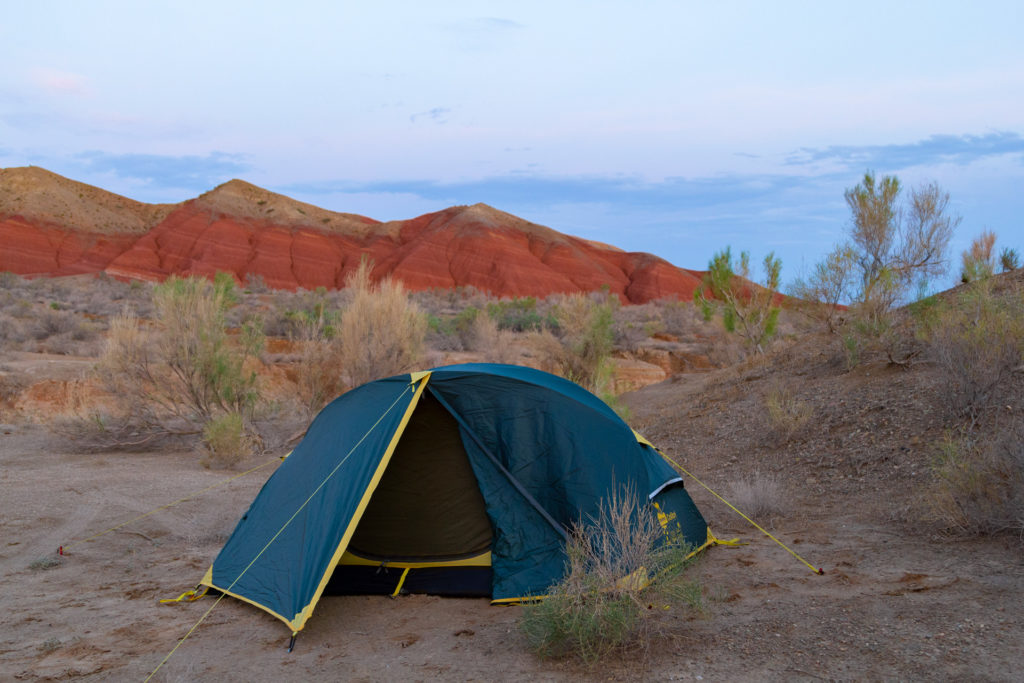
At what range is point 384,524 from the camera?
20.8ft

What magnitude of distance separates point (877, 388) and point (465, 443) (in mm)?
7366

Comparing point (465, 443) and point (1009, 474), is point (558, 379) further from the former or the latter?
point (1009, 474)

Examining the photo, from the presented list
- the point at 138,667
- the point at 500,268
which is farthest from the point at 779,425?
the point at 500,268

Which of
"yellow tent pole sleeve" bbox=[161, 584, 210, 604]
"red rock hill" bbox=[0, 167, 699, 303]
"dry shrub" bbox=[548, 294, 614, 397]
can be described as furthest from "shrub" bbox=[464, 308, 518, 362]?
"red rock hill" bbox=[0, 167, 699, 303]

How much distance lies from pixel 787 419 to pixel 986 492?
3861 millimetres

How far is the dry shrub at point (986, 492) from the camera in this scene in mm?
5812

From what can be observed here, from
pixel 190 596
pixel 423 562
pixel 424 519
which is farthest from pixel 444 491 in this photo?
pixel 190 596

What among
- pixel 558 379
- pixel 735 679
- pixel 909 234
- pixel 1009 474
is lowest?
pixel 735 679

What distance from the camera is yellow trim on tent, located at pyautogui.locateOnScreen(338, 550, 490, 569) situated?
19.7 feet

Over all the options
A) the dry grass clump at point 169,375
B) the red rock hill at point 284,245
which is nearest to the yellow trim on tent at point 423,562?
the dry grass clump at point 169,375

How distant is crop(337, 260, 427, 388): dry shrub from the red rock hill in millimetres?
44294

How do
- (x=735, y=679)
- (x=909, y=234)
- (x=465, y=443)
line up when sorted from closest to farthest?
(x=735, y=679)
(x=465, y=443)
(x=909, y=234)

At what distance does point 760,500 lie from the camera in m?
7.56

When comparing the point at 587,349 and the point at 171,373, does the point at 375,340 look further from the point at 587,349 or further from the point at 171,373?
the point at 587,349
